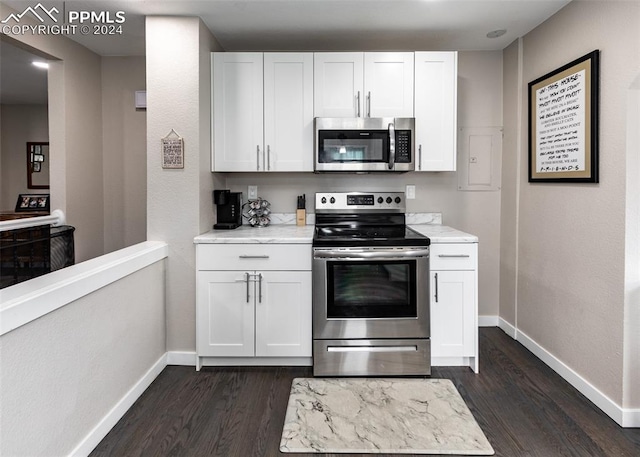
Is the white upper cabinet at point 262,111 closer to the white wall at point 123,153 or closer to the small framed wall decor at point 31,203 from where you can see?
the white wall at point 123,153

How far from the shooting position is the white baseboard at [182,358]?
2.88 m

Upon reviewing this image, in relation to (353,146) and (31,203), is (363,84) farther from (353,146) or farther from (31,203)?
(31,203)

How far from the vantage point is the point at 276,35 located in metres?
3.08

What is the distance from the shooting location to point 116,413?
84.0 inches

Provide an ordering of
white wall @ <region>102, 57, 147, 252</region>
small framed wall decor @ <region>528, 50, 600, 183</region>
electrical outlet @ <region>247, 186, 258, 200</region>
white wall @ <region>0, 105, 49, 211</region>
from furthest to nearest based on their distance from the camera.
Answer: white wall @ <region>0, 105, 49, 211</region> → white wall @ <region>102, 57, 147, 252</region> → electrical outlet @ <region>247, 186, 258, 200</region> → small framed wall decor @ <region>528, 50, 600, 183</region>

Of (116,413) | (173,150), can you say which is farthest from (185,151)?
(116,413)

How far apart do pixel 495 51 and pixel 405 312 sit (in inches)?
93.8

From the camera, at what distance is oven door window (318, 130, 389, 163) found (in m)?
3.01

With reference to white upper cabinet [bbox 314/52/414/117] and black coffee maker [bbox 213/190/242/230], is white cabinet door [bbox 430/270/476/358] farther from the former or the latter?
black coffee maker [bbox 213/190/242/230]

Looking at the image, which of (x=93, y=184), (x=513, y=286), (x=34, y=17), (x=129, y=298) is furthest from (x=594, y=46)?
(x=93, y=184)

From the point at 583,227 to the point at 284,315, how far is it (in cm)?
193

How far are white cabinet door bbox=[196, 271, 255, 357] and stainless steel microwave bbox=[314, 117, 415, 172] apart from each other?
41.3 inches

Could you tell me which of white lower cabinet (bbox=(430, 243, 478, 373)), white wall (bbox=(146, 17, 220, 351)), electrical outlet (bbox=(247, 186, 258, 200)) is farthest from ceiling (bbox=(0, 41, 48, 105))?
white lower cabinet (bbox=(430, 243, 478, 373))

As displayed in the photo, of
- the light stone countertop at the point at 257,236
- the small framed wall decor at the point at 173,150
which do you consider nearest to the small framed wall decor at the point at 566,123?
the light stone countertop at the point at 257,236
